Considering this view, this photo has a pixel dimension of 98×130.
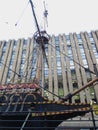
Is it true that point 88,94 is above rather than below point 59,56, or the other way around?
below

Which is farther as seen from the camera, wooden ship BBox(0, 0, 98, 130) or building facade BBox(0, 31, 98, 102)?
building facade BBox(0, 31, 98, 102)

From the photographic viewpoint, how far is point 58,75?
28.5 m

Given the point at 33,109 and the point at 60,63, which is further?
the point at 60,63

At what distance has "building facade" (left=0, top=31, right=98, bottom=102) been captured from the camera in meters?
26.3

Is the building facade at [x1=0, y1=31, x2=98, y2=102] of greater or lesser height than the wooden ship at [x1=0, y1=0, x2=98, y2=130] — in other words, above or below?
above

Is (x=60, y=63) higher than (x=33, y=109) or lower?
higher

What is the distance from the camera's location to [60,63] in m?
30.6

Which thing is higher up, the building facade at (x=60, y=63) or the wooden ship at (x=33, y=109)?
the building facade at (x=60, y=63)

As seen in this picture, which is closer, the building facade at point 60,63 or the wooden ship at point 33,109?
the wooden ship at point 33,109

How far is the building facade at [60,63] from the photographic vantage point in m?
26.3

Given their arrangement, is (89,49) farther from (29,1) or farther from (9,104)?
(9,104)

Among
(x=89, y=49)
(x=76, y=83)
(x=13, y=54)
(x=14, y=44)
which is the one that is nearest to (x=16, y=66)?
(x=13, y=54)

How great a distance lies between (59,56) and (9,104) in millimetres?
22969

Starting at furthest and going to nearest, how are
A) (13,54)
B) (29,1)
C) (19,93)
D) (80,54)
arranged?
(13,54) < (80,54) < (29,1) < (19,93)
